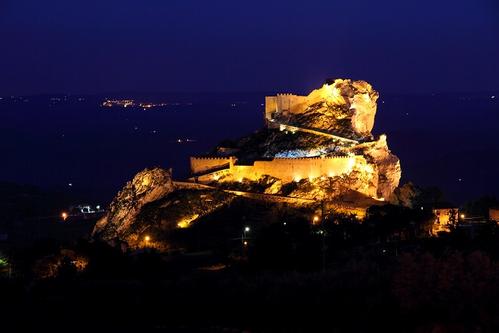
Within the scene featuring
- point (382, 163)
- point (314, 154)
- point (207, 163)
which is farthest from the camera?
point (382, 163)

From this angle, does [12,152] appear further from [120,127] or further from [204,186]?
[204,186]

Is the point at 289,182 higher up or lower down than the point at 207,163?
lower down

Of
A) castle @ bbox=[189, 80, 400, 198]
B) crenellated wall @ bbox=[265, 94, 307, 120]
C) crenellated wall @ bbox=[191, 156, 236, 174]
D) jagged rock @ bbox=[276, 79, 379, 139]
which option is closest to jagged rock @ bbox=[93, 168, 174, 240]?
crenellated wall @ bbox=[191, 156, 236, 174]

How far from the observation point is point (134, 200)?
162ft

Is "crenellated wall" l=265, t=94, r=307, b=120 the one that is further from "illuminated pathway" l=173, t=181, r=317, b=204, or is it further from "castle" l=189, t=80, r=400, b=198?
"illuminated pathway" l=173, t=181, r=317, b=204

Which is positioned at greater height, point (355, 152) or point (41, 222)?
point (355, 152)

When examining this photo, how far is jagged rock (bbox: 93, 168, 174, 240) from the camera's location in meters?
47.6

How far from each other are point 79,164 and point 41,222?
2360 inches

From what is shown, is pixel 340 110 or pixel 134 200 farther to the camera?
pixel 340 110

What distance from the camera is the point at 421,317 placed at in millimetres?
16953

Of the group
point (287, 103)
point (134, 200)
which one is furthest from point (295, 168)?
point (287, 103)

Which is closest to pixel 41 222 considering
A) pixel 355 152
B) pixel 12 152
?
pixel 355 152

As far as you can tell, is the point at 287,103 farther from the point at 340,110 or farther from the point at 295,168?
the point at 295,168

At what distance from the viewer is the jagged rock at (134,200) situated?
47641mm
